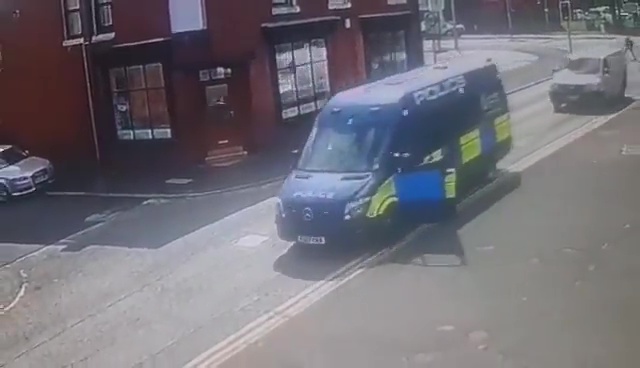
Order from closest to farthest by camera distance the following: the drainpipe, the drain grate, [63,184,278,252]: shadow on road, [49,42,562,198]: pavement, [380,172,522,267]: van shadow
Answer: [380,172,522,267]: van shadow → [63,184,278,252]: shadow on road → the drain grate → [49,42,562,198]: pavement → the drainpipe

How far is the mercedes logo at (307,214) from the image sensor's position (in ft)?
54.8

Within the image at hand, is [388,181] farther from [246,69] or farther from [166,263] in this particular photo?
[246,69]

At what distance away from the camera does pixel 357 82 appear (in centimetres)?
3247

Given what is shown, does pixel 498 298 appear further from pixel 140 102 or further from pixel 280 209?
pixel 140 102

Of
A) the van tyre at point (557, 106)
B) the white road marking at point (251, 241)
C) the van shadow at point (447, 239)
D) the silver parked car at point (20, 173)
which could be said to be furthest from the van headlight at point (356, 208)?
the van tyre at point (557, 106)

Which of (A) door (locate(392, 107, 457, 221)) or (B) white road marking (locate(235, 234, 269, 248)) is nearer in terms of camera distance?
(A) door (locate(392, 107, 457, 221))

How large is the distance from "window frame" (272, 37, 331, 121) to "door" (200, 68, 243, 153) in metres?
1.80

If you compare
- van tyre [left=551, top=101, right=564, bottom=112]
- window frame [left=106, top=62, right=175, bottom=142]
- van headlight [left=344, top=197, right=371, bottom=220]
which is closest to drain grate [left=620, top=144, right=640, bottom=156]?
van tyre [left=551, top=101, right=564, bottom=112]

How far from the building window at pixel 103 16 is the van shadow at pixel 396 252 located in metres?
13.6

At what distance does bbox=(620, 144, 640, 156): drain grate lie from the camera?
22853 millimetres

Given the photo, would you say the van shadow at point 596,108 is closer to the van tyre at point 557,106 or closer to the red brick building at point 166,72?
the van tyre at point 557,106

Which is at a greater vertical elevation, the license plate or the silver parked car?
the silver parked car

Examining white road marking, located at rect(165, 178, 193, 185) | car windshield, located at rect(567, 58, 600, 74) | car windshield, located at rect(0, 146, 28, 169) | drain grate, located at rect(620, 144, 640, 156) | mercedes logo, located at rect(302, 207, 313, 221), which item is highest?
car windshield, located at rect(567, 58, 600, 74)

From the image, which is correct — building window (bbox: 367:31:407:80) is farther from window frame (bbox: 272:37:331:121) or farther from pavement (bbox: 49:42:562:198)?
pavement (bbox: 49:42:562:198)
